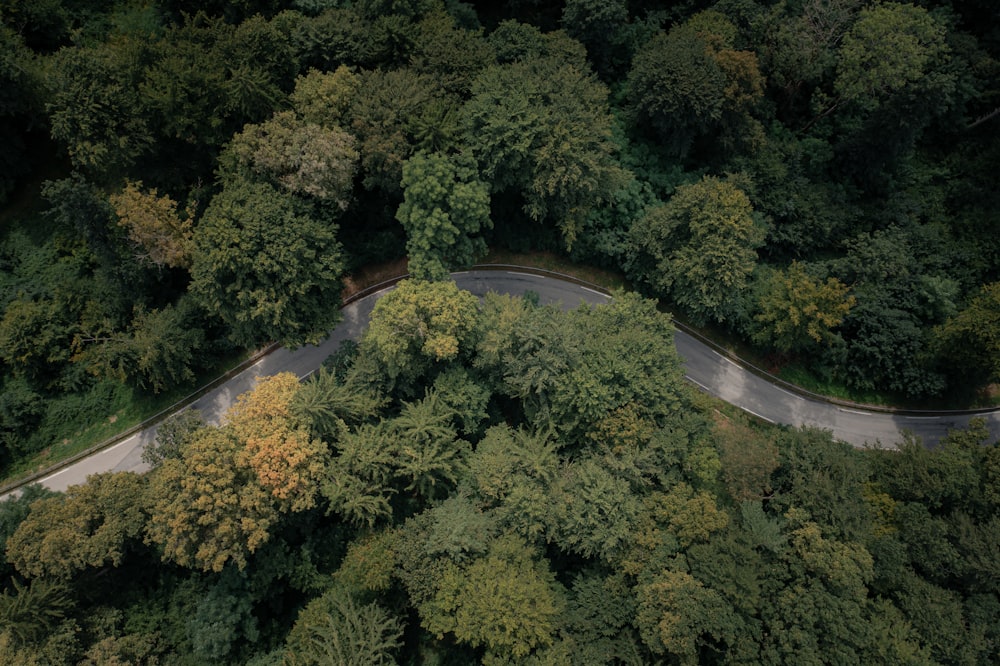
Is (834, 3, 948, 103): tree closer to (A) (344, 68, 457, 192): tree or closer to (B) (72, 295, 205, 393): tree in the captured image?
(A) (344, 68, 457, 192): tree

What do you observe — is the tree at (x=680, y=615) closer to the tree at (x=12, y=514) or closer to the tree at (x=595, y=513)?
the tree at (x=595, y=513)

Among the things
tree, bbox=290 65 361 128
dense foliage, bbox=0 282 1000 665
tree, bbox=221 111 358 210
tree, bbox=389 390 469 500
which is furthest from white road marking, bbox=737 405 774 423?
tree, bbox=290 65 361 128

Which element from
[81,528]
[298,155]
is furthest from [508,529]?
[298,155]

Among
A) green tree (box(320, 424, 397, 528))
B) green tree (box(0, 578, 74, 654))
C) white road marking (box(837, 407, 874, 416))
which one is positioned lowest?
white road marking (box(837, 407, 874, 416))

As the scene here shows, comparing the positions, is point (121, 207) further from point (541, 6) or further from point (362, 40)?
point (541, 6)

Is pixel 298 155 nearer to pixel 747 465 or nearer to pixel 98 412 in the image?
pixel 98 412

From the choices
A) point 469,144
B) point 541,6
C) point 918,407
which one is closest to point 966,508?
point 918,407

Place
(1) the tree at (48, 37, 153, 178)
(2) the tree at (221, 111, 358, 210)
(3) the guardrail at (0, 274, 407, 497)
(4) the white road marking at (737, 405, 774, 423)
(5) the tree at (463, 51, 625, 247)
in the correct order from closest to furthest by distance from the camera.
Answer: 1. (2) the tree at (221, 111, 358, 210)
2. (1) the tree at (48, 37, 153, 178)
3. (5) the tree at (463, 51, 625, 247)
4. (3) the guardrail at (0, 274, 407, 497)
5. (4) the white road marking at (737, 405, 774, 423)
